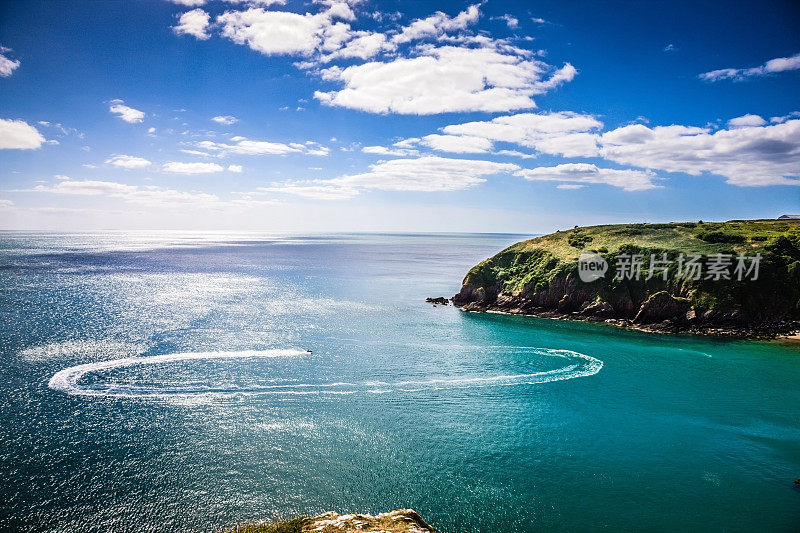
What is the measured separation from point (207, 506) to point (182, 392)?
76.2 ft

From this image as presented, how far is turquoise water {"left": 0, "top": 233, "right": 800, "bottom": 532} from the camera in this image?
30.7 meters

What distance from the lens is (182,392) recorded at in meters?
50.1

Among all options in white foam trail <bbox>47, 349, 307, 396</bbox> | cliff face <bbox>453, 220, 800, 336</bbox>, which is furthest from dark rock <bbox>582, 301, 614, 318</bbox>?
white foam trail <bbox>47, 349, 307, 396</bbox>

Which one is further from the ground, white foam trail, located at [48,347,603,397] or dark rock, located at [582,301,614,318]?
dark rock, located at [582,301,614,318]

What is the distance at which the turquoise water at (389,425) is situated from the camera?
3072cm

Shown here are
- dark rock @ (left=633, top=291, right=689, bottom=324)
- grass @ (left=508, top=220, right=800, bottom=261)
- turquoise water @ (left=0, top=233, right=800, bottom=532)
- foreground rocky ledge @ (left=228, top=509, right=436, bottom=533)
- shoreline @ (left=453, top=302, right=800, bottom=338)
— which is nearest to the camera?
foreground rocky ledge @ (left=228, top=509, right=436, bottom=533)

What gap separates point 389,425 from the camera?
143 feet

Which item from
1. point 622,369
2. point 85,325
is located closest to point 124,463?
point 85,325

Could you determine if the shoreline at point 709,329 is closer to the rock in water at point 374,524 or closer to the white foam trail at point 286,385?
the white foam trail at point 286,385

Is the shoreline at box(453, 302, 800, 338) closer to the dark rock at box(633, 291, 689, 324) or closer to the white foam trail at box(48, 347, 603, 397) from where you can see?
the dark rock at box(633, 291, 689, 324)

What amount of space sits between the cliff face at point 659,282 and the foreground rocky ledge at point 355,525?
78.2 meters

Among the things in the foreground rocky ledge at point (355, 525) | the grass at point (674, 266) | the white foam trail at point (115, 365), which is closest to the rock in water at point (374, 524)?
the foreground rocky ledge at point (355, 525)

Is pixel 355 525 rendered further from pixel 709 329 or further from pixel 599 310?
pixel 709 329

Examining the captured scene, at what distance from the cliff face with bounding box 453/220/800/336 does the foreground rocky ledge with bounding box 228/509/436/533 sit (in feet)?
257
